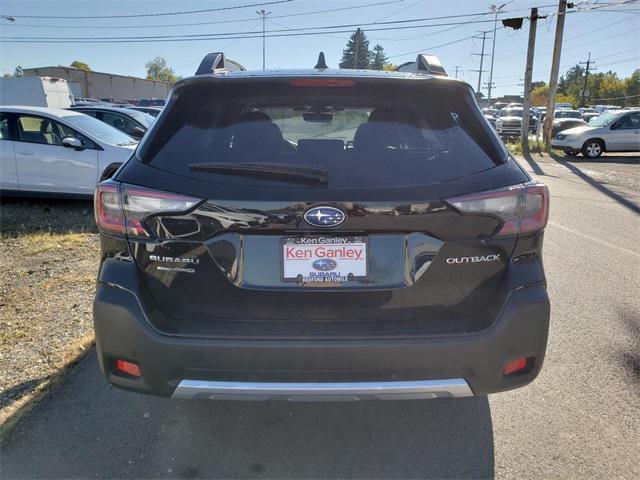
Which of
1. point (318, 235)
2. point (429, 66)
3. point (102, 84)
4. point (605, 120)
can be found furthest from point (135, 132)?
point (102, 84)

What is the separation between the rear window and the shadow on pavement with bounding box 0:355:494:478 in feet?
4.54

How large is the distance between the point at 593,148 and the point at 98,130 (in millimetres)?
17697

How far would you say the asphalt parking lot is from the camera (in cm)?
241

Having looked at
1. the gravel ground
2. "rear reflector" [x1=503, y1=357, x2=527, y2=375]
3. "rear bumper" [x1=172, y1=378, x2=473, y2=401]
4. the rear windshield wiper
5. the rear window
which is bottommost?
the gravel ground

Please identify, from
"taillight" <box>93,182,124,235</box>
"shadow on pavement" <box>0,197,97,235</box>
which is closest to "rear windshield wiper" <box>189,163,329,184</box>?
"taillight" <box>93,182,124,235</box>

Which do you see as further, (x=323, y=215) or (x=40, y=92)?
(x=40, y=92)

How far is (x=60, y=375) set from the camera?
321cm

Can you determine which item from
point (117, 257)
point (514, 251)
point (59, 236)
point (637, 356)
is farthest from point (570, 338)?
point (59, 236)

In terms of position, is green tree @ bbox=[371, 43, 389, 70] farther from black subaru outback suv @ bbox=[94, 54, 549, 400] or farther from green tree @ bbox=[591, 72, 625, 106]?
black subaru outback suv @ bbox=[94, 54, 549, 400]

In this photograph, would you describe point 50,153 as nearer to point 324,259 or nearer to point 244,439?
point 244,439

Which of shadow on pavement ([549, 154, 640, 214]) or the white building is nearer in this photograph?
shadow on pavement ([549, 154, 640, 214])

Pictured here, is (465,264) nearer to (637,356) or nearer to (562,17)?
(637,356)

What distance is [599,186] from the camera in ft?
40.3

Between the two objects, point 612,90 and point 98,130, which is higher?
point 612,90
